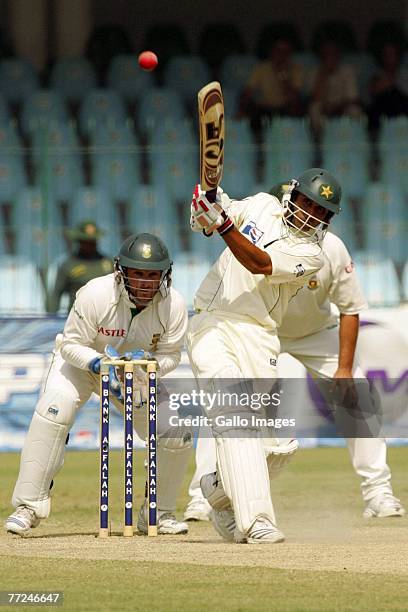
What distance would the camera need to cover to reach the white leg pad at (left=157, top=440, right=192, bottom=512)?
7.59 meters

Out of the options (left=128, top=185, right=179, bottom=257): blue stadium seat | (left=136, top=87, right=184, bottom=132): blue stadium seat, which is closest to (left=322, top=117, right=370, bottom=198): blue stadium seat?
(left=128, top=185, right=179, bottom=257): blue stadium seat

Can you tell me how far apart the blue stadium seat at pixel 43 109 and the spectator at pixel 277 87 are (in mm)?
2144

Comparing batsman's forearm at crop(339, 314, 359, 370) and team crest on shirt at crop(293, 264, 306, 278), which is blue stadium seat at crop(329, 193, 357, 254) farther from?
team crest on shirt at crop(293, 264, 306, 278)

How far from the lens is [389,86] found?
16594 millimetres

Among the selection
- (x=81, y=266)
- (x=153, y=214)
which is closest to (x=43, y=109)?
(x=153, y=214)

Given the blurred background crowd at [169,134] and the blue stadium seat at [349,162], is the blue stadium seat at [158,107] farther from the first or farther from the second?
the blue stadium seat at [349,162]

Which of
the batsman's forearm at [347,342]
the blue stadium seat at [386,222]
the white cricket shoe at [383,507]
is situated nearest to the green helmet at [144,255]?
the batsman's forearm at [347,342]

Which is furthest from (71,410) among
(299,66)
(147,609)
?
(299,66)

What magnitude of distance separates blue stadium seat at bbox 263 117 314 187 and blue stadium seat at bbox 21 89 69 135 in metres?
2.68

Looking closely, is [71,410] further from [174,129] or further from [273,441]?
[174,129]

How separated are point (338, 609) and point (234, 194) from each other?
10.6 metres

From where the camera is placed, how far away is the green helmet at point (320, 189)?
23.7 ft

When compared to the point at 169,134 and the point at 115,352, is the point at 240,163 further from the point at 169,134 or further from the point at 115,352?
the point at 115,352

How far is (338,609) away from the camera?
494cm
